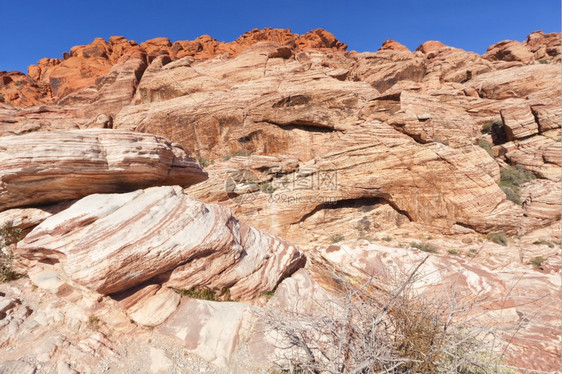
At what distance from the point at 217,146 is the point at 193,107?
358 cm

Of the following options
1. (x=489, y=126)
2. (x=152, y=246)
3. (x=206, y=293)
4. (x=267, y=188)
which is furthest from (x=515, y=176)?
(x=152, y=246)

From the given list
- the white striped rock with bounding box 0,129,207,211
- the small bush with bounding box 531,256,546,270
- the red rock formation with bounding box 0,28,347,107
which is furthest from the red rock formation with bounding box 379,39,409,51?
the white striped rock with bounding box 0,129,207,211

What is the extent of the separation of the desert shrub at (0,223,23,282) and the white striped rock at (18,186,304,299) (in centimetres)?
64

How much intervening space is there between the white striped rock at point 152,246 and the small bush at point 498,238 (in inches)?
439

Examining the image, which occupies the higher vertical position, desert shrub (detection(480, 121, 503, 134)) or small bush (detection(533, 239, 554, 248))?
desert shrub (detection(480, 121, 503, 134))

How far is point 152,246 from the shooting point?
4.43 m

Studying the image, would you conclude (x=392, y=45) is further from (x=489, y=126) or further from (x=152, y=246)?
(x=152, y=246)

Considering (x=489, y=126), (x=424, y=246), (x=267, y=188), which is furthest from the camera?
(x=489, y=126)

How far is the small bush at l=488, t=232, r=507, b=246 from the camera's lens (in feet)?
34.0

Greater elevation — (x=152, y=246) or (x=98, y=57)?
(x=98, y=57)

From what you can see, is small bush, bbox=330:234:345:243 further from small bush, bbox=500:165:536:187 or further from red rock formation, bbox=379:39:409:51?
red rock formation, bbox=379:39:409:51

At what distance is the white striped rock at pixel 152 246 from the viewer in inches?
161

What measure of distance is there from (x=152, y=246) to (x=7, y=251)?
404 centimetres

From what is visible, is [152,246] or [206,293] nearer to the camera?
[152,246]
